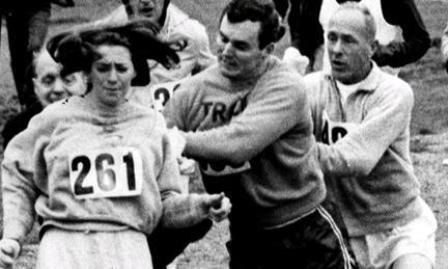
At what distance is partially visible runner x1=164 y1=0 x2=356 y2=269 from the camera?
5.79 m

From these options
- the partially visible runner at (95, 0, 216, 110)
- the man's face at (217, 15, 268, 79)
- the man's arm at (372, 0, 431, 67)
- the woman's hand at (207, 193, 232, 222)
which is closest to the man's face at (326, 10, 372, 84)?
the man's face at (217, 15, 268, 79)

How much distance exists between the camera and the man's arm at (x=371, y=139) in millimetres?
6160

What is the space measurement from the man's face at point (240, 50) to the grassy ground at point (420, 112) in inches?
104

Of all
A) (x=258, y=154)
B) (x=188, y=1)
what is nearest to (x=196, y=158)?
(x=258, y=154)

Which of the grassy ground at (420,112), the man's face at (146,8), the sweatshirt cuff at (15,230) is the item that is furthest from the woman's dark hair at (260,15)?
the grassy ground at (420,112)

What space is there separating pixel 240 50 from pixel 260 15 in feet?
0.61

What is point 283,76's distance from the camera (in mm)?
5902

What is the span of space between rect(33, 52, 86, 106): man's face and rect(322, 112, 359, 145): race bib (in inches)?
44.4

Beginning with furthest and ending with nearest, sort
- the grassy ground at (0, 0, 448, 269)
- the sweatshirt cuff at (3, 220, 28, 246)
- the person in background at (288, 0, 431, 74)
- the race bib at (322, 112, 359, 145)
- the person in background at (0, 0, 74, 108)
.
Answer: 1. the person in background at (0, 0, 74, 108)
2. the grassy ground at (0, 0, 448, 269)
3. the person in background at (288, 0, 431, 74)
4. the race bib at (322, 112, 359, 145)
5. the sweatshirt cuff at (3, 220, 28, 246)

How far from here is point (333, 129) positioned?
6.52m

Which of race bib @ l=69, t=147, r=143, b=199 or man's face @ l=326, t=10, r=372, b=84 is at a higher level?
race bib @ l=69, t=147, r=143, b=199

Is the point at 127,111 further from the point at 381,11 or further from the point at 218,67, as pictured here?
the point at 381,11

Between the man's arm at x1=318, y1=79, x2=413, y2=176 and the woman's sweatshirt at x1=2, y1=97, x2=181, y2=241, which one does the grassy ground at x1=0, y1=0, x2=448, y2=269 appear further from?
the woman's sweatshirt at x1=2, y1=97, x2=181, y2=241

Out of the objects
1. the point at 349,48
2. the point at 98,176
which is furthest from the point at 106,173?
the point at 349,48
